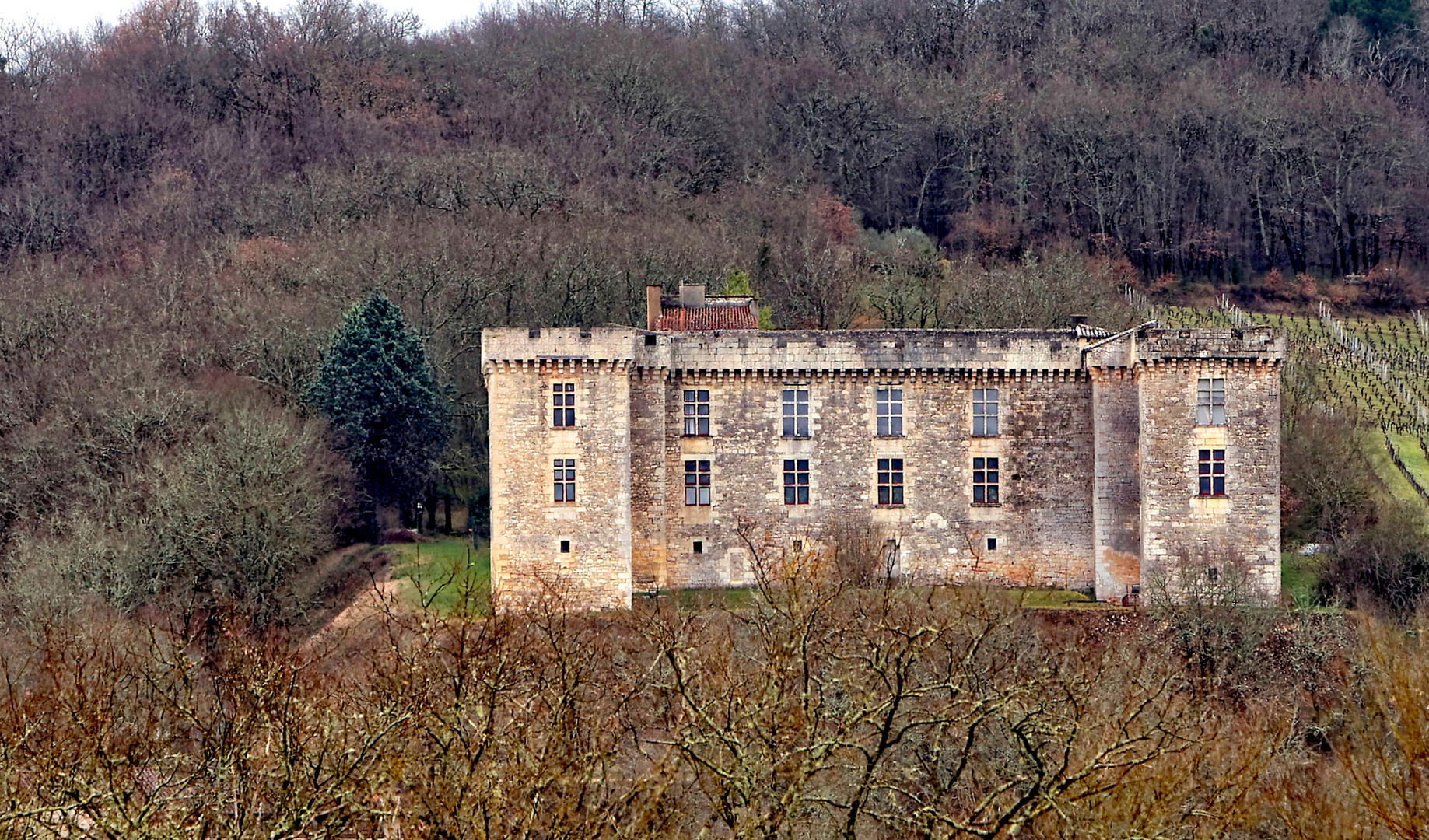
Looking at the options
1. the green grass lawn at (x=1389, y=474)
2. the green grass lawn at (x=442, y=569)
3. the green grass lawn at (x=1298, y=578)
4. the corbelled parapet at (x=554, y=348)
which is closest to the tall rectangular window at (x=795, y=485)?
the corbelled parapet at (x=554, y=348)

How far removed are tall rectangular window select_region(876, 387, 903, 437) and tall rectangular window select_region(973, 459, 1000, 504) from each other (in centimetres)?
170

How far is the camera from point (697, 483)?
39219mm

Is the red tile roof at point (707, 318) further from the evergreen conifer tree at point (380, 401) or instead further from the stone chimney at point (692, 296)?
the evergreen conifer tree at point (380, 401)

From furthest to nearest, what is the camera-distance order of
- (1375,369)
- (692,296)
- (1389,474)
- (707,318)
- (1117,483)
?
1. (1375,369)
2. (1389,474)
3. (692,296)
4. (707,318)
5. (1117,483)

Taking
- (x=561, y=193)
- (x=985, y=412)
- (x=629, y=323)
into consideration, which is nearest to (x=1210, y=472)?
(x=985, y=412)

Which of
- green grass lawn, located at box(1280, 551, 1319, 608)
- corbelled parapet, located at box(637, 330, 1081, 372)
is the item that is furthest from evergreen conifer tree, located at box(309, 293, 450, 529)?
green grass lawn, located at box(1280, 551, 1319, 608)

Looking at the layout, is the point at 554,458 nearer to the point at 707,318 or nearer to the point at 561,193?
the point at 707,318

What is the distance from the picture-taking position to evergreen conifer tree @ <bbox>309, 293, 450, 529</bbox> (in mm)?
45844

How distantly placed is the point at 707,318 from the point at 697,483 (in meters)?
6.01

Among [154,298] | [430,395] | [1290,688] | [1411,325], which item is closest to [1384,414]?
[1411,325]

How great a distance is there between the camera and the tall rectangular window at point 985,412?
39125 millimetres

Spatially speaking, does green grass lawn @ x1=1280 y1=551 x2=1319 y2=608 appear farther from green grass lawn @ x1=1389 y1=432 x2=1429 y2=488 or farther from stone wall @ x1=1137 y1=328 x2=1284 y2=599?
green grass lawn @ x1=1389 y1=432 x2=1429 y2=488

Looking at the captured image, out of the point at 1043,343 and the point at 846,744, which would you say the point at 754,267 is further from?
the point at 846,744

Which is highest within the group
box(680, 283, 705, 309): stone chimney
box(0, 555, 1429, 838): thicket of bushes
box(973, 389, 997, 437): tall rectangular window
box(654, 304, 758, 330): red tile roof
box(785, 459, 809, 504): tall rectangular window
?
box(680, 283, 705, 309): stone chimney
